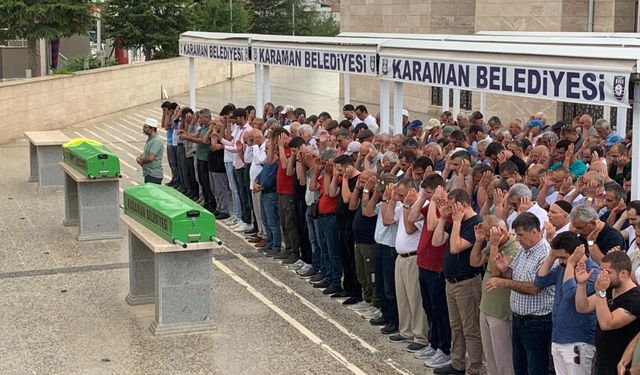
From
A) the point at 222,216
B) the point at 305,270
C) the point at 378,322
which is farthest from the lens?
the point at 222,216

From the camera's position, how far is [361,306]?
1249 centimetres

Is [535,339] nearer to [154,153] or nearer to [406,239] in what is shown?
[406,239]

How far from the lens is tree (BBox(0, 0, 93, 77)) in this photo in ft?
120

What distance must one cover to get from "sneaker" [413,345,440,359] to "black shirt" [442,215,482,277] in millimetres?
1124

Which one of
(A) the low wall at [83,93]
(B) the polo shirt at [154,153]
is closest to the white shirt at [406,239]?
(B) the polo shirt at [154,153]

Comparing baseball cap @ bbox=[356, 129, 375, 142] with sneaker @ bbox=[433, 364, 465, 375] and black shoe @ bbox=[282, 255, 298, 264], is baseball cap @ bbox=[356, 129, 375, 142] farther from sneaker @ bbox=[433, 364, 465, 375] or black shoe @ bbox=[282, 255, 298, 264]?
sneaker @ bbox=[433, 364, 465, 375]

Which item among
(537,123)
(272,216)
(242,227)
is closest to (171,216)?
(272,216)

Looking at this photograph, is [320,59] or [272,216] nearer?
[272,216]

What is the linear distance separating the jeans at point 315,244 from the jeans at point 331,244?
0.20 m

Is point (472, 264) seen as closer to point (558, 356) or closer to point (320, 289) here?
point (558, 356)

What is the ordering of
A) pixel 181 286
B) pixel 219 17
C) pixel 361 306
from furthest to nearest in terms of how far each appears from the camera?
1. pixel 219 17
2. pixel 361 306
3. pixel 181 286

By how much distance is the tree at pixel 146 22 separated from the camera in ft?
149

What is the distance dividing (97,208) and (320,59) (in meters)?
4.00

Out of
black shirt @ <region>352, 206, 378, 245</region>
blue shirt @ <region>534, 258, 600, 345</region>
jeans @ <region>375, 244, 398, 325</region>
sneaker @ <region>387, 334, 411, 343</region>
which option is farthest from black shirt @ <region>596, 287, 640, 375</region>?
black shirt @ <region>352, 206, 378, 245</region>
